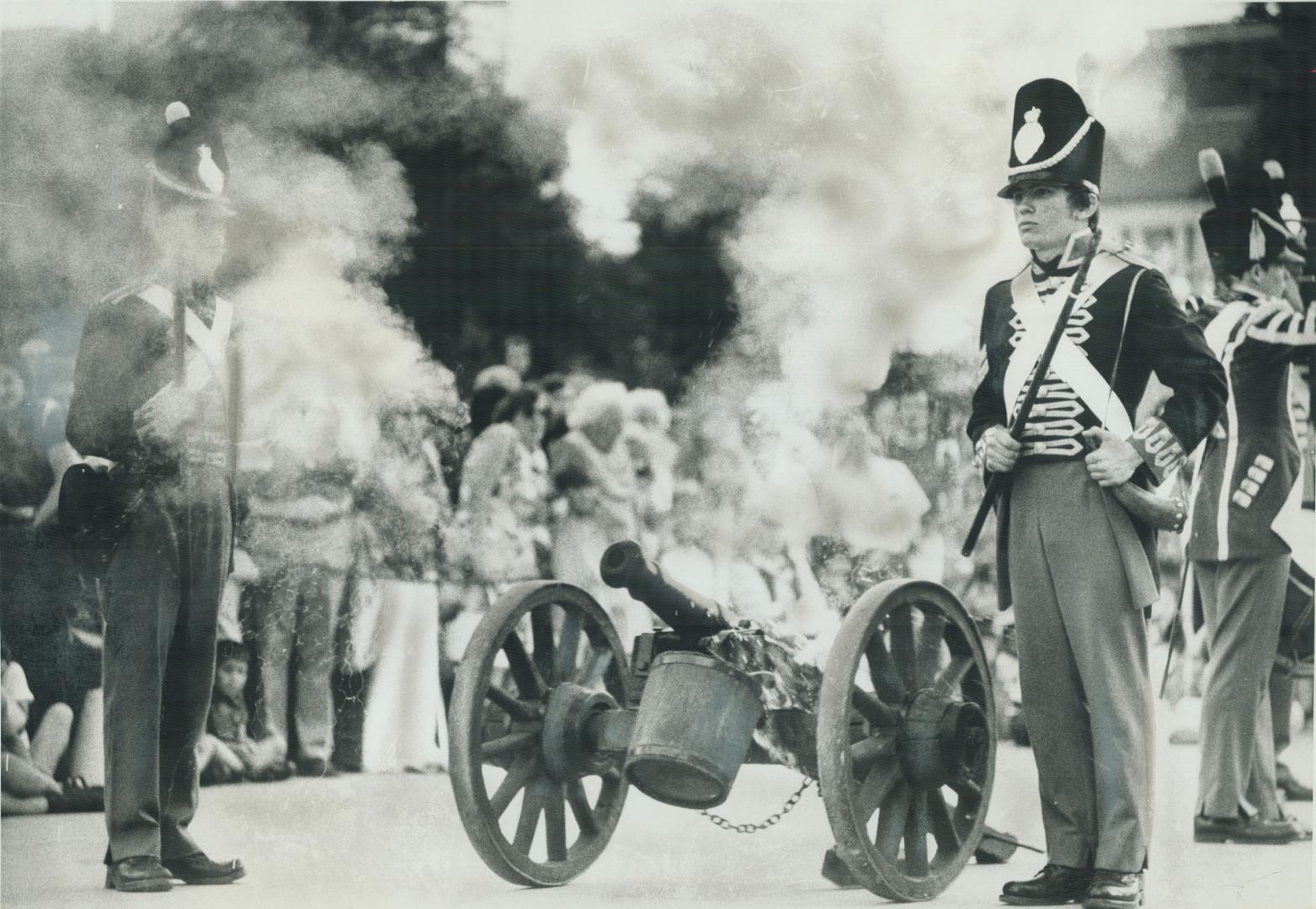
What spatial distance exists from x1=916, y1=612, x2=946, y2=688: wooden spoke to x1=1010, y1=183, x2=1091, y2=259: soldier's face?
1.23 meters

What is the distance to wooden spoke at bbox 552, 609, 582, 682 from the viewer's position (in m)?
5.32

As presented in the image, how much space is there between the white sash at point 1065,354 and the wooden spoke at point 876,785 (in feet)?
3.85

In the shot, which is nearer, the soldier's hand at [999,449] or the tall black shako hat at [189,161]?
the soldier's hand at [999,449]

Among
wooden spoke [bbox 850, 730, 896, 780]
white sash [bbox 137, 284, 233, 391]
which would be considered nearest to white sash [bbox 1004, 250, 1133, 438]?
wooden spoke [bbox 850, 730, 896, 780]

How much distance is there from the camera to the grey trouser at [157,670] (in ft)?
17.6

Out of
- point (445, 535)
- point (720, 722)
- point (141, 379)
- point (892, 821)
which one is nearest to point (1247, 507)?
point (892, 821)

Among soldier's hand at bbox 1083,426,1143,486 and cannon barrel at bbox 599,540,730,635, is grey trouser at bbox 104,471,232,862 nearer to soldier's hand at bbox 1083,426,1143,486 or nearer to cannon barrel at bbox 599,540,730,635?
cannon barrel at bbox 599,540,730,635

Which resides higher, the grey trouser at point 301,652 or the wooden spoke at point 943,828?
the grey trouser at point 301,652

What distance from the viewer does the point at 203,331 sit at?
5680 mm

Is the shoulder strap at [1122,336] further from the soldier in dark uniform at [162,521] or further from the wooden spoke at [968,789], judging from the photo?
the soldier in dark uniform at [162,521]

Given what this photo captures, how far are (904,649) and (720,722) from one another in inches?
25.9

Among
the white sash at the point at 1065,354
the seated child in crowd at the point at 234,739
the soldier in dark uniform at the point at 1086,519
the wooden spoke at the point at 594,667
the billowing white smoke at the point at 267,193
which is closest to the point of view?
the soldier in dark uniform at the point at 1086,519

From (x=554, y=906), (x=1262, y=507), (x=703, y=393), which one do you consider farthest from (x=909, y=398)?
(x=554, y=906)

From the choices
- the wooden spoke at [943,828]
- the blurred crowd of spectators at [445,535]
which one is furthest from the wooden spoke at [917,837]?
the blurred crowd of spectators at [445,535]
